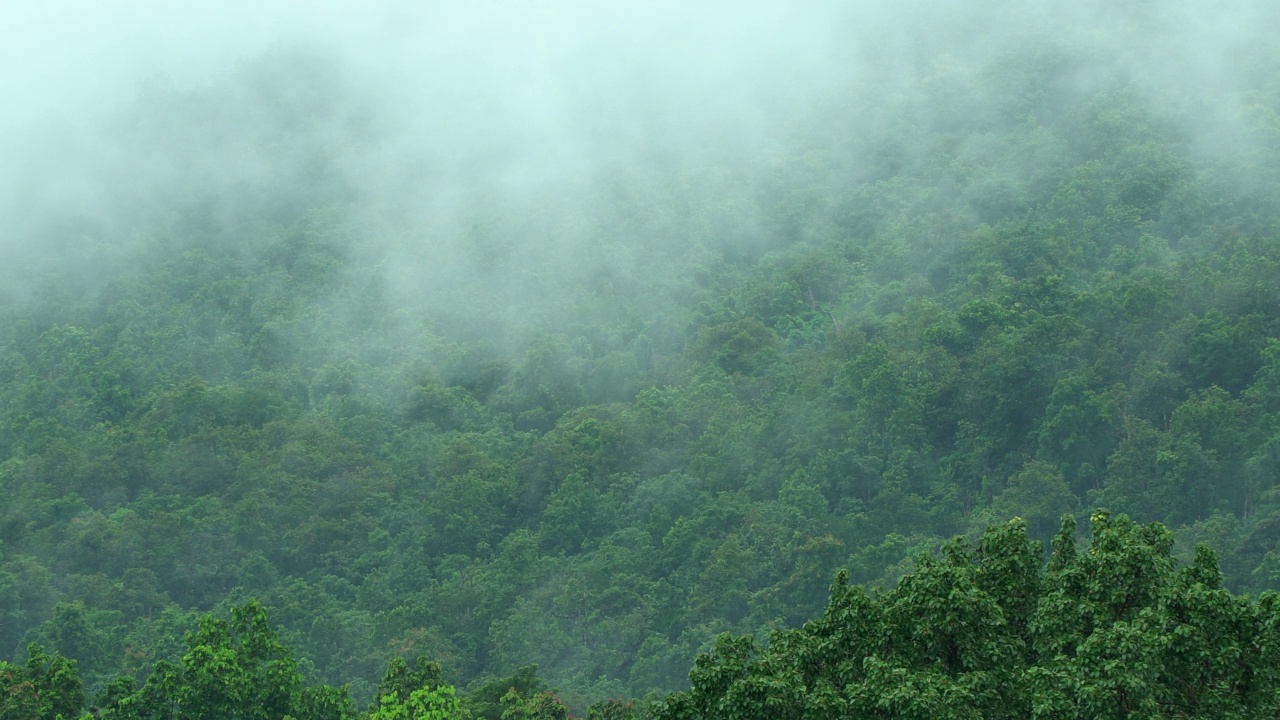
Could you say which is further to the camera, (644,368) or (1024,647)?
(644,368)

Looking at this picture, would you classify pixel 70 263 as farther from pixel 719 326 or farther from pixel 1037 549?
pixel 1037 549

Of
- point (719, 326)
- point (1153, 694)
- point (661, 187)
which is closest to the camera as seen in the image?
point (1153, 694)

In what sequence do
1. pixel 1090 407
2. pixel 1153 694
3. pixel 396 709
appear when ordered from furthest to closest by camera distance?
1. pixel 1090 407
2. pixel 396 709
3. pixel 1153 694

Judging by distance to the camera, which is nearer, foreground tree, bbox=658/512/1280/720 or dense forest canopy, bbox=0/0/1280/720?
foreground tree, bbox=658/512/1280/720

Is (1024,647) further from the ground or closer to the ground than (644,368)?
closer to the ground

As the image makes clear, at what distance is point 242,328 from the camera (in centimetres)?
6269

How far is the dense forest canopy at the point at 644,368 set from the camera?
1554 inches

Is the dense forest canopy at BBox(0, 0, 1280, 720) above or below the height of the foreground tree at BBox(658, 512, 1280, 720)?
above

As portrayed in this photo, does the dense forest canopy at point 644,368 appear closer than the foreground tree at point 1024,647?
No

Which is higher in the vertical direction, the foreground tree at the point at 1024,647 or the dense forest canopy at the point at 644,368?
the dense forest canopy at the point at 644,368

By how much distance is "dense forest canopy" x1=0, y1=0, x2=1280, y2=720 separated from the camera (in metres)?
39.5

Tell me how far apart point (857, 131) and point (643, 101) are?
1600 centimetres

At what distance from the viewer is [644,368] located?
189 ft

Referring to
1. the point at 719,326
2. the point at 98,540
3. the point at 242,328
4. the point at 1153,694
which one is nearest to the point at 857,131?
the point at 719,326
